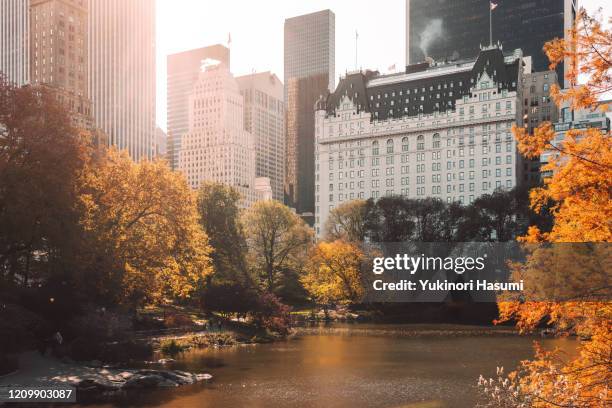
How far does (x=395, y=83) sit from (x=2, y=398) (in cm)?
17133

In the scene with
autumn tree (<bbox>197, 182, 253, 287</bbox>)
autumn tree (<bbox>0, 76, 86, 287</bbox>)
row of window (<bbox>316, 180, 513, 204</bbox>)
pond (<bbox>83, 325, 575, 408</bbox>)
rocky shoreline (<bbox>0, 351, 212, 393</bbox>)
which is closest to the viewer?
pond (<bbox>83, 325, 575, 408</bbox>)

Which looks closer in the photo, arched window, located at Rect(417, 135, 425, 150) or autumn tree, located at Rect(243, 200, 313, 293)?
autumn tree, located at Rect(243, 200, 313, 293)

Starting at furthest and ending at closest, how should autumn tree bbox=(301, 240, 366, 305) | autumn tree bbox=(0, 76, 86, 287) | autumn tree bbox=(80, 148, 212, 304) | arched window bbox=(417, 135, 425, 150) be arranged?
arched window bbox=(417, 135, 425, 150) → autumn tree bbox=(301, 240, 366, 305) → autumn tree bbox=(80, 148, 212, 304) → autumn tree bbox=(0, 76, 86, 287)

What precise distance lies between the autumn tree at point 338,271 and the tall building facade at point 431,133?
281 ft

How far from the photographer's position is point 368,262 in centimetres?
9594

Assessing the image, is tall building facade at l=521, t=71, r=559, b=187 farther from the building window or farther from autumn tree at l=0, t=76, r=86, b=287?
autumn tree at l=0, t=76, r=86, b=287

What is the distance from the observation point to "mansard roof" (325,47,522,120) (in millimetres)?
177500

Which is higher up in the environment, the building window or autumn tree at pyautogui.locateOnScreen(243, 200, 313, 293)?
the building window

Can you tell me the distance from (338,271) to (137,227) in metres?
43.7

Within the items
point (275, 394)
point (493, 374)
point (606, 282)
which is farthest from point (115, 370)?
point (606, 282)

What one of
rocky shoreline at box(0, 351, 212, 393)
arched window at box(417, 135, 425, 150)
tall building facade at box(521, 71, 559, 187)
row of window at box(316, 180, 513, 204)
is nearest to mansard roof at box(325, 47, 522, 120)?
arched window at box(417, 135, 425, 150)

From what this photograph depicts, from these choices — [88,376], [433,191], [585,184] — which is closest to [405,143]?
[433,191]

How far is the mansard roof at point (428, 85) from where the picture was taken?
582 ft

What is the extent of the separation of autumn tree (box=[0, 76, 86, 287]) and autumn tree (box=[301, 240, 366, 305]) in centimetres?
5411
